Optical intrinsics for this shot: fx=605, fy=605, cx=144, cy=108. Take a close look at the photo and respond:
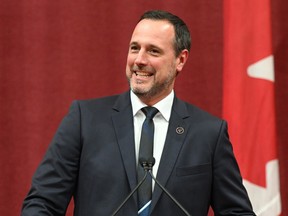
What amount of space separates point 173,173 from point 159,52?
35cm

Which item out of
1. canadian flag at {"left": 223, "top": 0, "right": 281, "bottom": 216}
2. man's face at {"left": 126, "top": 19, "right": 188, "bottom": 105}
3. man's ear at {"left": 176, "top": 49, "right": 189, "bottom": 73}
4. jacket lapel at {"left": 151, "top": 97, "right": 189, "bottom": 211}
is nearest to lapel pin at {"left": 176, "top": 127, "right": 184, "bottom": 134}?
jacket lapel at {"left": 151, "top": 97, "right": 189, "bottom": 211}

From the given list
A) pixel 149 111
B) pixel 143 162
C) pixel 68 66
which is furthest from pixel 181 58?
pixel 68 66

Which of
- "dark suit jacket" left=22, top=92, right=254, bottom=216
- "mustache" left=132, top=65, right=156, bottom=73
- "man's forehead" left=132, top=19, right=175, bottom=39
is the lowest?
"dark suit jacket" left=22, top=92, right=254, bottom=216

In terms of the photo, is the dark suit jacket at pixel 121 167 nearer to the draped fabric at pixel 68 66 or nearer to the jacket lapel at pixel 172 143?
the jacket lapel at pixel 172 143

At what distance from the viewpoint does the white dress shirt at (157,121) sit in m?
1.63

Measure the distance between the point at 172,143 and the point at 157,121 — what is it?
0.09 meters

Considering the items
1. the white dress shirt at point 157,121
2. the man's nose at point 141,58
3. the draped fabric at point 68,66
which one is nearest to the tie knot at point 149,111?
the white dress shirt at point 157,121

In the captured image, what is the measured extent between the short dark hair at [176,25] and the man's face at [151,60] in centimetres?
2

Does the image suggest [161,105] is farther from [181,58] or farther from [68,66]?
[68,66]

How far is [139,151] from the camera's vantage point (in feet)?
5.20

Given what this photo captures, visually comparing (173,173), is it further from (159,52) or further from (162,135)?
(159,52)

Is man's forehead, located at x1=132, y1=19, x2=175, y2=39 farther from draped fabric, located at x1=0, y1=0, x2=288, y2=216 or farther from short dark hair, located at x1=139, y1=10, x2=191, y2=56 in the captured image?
draped fabric, located at x1=0, y1=0, x2=288, y2=216

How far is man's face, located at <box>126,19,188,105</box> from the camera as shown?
1.67 m

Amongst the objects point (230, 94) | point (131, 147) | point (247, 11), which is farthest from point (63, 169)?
point (247, 11)
